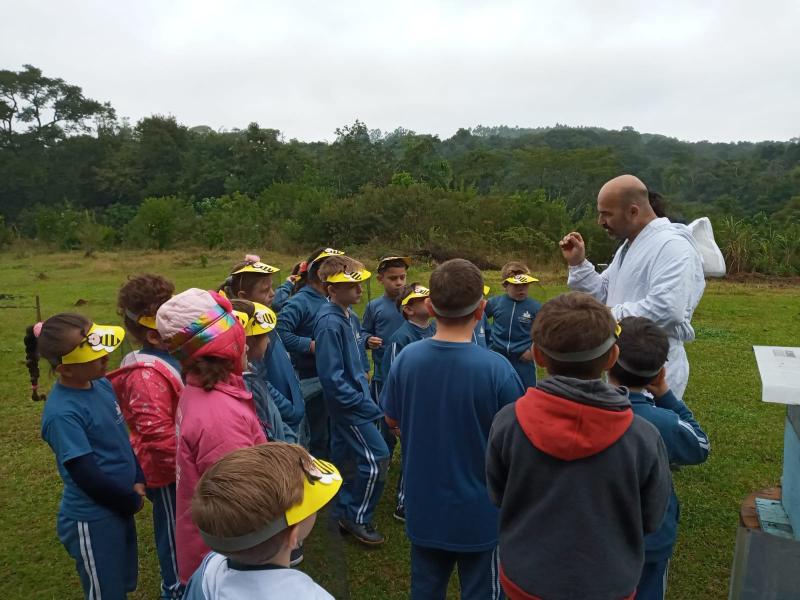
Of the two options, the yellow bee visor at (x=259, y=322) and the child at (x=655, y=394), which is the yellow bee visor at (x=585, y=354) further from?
the yellow bee visor at (x=259, y=322)

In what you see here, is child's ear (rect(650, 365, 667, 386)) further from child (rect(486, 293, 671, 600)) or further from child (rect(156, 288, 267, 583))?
child (rect(156, 288, 267, 583))

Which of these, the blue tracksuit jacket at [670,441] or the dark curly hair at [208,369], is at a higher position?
the dark curly hair at [208,369]

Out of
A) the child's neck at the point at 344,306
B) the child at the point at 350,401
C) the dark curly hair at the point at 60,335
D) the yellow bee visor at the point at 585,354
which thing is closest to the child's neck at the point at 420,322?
the child at the point at 350,401

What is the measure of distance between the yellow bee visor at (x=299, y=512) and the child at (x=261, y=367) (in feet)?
3.25

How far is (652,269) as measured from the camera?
9.42ft

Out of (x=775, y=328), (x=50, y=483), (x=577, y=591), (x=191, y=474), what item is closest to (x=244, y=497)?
(x=191, y=474)

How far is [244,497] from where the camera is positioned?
1351 mm

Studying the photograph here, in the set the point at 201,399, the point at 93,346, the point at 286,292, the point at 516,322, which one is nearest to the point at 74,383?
the point at 93,346

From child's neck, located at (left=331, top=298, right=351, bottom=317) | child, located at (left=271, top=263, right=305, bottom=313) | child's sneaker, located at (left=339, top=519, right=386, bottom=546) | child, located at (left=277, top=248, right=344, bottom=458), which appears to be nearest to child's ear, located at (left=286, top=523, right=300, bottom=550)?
child's neck, located at (left=331, top=298, right=351, bottom=317)

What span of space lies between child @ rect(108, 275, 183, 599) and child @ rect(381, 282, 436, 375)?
5.15ft

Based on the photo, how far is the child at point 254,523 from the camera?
52.5 inches

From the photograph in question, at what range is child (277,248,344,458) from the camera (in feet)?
13.6

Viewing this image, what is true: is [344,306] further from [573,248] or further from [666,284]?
[666,284]

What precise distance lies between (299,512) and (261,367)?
64.3 inches
